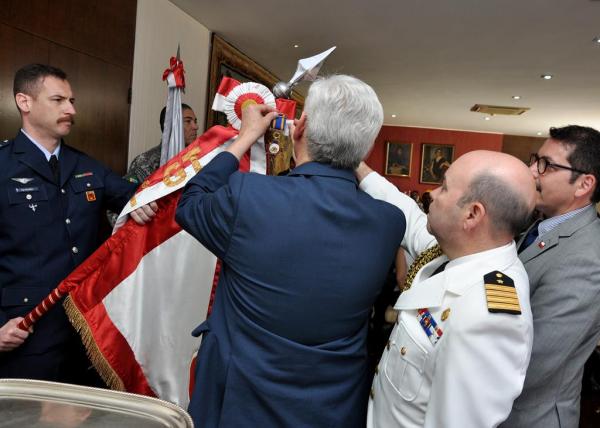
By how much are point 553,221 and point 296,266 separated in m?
0.75

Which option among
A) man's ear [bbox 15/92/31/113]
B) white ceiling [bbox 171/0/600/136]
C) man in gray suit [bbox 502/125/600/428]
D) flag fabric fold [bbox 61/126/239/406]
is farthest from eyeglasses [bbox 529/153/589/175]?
white ceiling [bbox 171/0/600/136]

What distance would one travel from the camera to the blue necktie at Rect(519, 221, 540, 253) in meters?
1.38

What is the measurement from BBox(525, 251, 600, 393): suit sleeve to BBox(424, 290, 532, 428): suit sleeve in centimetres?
21

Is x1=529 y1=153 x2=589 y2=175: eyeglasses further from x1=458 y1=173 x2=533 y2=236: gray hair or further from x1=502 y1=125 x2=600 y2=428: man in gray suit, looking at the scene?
x1=458 y1=173 x2=533 y2=236: gray hair

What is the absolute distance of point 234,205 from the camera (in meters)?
1.04

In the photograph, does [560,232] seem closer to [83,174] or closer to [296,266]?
[296,266]

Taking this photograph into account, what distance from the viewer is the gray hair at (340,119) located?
1073mm

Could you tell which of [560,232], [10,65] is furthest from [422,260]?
[10,65]

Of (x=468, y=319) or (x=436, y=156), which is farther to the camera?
(x=436, y=156)

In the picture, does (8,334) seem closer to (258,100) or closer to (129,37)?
(258,100)

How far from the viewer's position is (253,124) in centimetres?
129

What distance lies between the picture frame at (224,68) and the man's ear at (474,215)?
4.72 metres

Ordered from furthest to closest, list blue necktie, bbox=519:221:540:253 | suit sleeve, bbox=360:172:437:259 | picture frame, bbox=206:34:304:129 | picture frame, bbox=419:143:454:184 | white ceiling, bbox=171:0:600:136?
picture frame, bbox=419:143:454:184
picture frame, bbox=206:34:304:129
white ceiling, bbox=171:0:600:136
suit sleeve, bbox=360:172:437:259
blue necktie, bbox=519:221:540:253

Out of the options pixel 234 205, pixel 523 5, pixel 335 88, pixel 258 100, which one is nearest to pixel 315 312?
pixel 234 205
